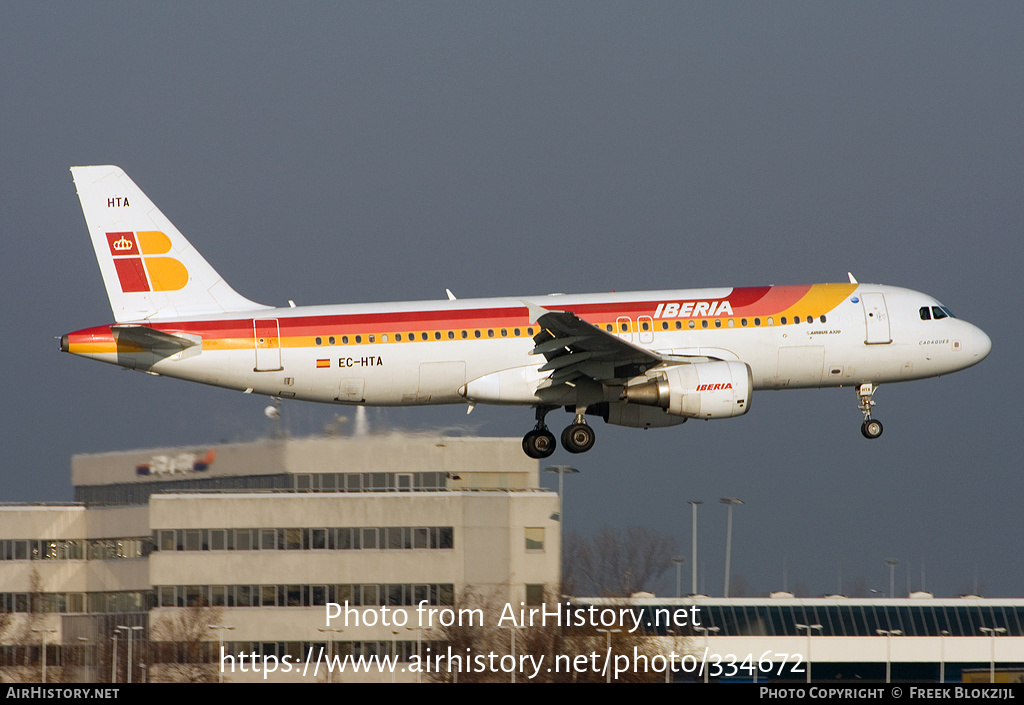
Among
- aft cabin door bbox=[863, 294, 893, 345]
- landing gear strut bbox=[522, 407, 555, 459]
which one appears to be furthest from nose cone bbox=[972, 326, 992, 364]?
landing gear strut bbox=[522, 407, 555, 459]

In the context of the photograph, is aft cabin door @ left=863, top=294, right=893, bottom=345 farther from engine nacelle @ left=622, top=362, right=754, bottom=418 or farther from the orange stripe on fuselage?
engine nacelle @ left=622, top=362, right=754, bottom=418

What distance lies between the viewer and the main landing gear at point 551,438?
44.5m

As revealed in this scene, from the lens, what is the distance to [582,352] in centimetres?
4256

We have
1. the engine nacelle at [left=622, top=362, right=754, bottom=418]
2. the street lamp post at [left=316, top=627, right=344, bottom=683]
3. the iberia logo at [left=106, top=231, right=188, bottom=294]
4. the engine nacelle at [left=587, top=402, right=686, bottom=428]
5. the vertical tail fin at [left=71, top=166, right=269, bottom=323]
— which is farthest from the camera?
the street lamp post at [left=316, top=627, right=344, bottom=683]

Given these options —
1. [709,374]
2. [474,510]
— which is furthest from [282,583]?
[709,374]

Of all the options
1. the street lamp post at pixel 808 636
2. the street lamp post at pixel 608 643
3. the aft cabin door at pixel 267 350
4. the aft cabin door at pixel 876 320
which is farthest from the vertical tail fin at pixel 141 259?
the street lamp post at pixel 808 636

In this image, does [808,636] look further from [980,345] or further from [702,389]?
[702,389]

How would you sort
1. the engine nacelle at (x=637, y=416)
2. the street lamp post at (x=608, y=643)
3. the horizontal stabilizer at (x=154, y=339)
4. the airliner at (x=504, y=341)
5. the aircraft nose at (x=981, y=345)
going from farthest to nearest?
the street lamp post at (x=608, y=643) < the aircraft nose at (x=981, y=345) < the engine nacelle at (x=637, y=416) < the airliner at (x=504, y=341) < the horizontal stabilizer at (x=154, y=339)

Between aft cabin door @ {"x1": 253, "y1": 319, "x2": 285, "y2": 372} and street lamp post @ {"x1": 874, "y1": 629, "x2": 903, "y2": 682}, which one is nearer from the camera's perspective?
aft cabin door @ {"x1": 253, "y1": 319, "x2": 285, "y2": 372}

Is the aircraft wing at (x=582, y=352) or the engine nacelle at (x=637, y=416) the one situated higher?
the aircraft wing at (x=582, y=352)

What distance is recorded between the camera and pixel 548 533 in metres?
75.4

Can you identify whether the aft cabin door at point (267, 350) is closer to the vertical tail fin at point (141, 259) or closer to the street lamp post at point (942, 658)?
the vertical tail fin at point (141, 259)

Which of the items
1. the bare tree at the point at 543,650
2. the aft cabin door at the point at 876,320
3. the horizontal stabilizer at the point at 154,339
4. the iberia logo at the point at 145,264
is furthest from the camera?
the bare tree at the point at 543,650

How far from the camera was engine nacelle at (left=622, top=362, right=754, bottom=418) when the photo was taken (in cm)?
4206
